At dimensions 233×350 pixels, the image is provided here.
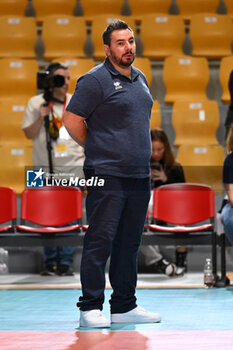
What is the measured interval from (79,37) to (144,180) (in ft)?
15.9

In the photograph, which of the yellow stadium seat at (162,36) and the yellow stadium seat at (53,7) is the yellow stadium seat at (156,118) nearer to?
the yellow stadium seat at (162,36)

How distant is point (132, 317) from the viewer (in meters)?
3.45

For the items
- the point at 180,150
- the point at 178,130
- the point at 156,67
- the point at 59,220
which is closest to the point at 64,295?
the point at 59,220

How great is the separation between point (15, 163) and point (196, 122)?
1.91 m

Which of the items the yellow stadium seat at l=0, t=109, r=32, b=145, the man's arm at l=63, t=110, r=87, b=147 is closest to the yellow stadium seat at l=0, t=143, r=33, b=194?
the yellow stadium seat at l=0, t=109, r=32, b=145

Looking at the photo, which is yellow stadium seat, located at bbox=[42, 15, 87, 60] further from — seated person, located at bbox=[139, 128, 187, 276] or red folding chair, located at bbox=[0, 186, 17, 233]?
red folding chair, located at bbox=[0, 186, 17, 233]

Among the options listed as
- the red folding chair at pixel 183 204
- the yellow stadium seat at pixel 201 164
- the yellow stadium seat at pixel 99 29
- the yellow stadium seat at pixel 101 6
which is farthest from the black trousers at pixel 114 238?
the yellow stadium seat at pixel 101 6

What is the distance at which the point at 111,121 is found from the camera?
3330mm

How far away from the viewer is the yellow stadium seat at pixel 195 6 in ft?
27.8

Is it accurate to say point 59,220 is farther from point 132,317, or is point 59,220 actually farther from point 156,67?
point 156,67

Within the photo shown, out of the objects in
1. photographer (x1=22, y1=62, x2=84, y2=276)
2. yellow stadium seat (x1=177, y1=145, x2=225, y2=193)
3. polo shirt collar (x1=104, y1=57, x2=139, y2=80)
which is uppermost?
polo shirt collar (x1=104, y1=57, x2=139, y2=80)

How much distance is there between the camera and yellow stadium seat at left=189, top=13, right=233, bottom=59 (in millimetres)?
7996

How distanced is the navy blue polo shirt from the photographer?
7.54 ft

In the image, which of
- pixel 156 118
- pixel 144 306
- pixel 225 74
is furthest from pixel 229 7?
pixel 144 306
